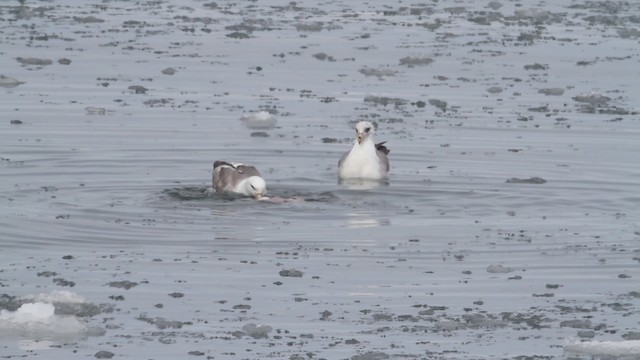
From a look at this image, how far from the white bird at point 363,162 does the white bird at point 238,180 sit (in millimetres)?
1507

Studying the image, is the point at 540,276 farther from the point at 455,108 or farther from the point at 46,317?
the point at 455,108

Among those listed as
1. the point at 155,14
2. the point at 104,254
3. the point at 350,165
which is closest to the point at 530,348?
the point at 104,254

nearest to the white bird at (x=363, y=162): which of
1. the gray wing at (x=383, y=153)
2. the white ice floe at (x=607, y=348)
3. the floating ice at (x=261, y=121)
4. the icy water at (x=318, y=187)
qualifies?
the gray wing at (x=383, y=153)

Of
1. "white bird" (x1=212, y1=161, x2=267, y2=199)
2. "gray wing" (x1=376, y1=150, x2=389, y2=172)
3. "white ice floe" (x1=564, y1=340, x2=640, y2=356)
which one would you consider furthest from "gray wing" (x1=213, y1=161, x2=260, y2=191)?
"white ice floe" (x1=564, y1=340, x2=640, y2=356)

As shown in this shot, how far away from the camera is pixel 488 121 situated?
2519 centimetres

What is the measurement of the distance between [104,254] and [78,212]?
2370 millimetres

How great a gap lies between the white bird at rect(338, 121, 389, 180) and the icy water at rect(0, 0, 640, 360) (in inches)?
7.9

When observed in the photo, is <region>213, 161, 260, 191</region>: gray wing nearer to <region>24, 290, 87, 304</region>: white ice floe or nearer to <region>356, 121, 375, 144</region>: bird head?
<region>356, 121, 375, 144</region>: bird head

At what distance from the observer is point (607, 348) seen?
41.8ft

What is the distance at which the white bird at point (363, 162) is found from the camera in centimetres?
2127

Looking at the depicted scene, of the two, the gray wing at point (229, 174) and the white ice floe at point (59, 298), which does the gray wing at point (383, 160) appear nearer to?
the gray wing at point (229, 174)

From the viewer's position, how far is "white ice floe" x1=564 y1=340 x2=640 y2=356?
501 inches

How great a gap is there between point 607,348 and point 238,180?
7.80m

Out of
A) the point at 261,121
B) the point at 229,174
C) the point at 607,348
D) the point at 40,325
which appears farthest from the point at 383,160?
the point at 607,348
